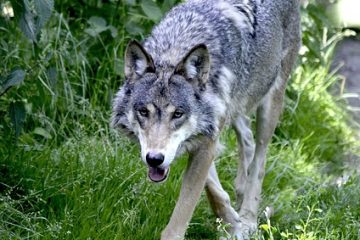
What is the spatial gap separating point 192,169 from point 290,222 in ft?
3.15

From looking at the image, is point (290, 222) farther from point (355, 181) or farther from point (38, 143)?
point (38, 143)

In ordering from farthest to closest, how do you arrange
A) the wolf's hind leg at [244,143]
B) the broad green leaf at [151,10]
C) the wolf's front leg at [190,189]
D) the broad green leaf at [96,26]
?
the broad green leaf at [96,26] → the broad green leaf at [151,10] → the wolf's hind leg at [244,143] → the wolf's front leg at [190,189]

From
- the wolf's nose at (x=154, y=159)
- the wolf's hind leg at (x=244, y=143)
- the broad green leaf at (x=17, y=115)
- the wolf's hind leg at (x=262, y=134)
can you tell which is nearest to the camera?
the wolf's nose at (x=154, y=159)

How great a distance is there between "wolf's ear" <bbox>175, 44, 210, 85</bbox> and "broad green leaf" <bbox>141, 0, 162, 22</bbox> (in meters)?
1.79

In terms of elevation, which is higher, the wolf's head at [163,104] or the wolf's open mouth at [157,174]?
the wolf's head at [163,104]

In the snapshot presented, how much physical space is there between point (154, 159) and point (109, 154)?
1351 mm

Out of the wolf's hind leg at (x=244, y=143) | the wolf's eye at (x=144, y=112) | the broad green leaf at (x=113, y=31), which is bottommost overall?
the wolf's hind leg at (x=244, y=143)

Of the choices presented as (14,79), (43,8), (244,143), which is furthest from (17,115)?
(244,143)

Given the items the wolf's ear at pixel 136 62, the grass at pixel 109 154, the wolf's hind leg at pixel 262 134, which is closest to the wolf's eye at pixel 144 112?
the wolf's ear at pixel 136 62

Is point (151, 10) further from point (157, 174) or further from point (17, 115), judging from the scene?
point (157, 174)

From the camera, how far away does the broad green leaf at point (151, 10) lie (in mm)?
6904

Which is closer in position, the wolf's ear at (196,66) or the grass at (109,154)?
the wolf's ear at (196,66)

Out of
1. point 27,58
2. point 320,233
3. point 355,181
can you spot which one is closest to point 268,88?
point 355,181

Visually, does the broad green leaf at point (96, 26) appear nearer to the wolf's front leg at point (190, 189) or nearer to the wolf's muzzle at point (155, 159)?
the wolf's front leg at point (190, 189)
